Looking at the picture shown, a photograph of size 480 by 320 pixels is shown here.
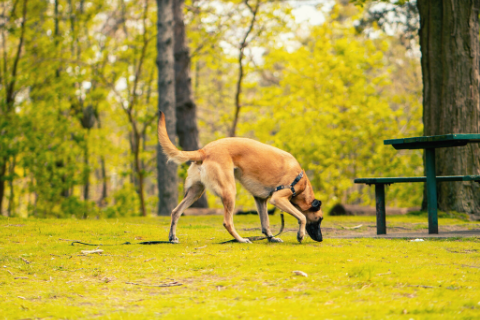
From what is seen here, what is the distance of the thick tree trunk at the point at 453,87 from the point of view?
1055 centimetres

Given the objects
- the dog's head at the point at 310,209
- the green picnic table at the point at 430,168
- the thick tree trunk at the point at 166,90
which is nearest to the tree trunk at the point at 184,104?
the thick tree trunk at the point at 166,90

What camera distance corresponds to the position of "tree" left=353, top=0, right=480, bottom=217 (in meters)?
10.6

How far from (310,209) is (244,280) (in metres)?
2.95

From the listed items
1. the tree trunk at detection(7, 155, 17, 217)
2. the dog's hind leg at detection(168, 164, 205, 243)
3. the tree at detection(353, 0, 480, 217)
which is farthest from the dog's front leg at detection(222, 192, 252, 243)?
the tree trunk at detection(7, 155, 17, 217)

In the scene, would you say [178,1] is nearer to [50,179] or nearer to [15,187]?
[50,179]

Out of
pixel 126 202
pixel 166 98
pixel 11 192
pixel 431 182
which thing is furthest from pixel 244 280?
pixel 11 192

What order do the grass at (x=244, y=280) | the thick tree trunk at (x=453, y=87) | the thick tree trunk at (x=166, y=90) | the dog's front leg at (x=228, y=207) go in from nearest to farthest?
1. the grass at (x=244, y=280)
2. the dog's front leg at (x=228, y=207)
3. the thick tree trunk at (x=453, y=87)
4. the thick tree trunk at (x=166, y=90)

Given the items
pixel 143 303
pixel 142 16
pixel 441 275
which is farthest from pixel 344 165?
pixel 143 303

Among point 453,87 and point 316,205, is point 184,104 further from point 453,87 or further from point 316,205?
point 316,205

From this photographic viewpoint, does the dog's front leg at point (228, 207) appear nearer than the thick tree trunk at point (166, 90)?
Yes

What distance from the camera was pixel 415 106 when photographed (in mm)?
18531

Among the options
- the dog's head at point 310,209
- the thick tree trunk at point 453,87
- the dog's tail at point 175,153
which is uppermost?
the thick tree trunk at point 453,87

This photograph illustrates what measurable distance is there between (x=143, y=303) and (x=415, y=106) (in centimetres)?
1686

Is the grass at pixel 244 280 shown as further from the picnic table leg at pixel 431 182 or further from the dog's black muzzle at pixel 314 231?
the picnic table leg at pixel 431 182
